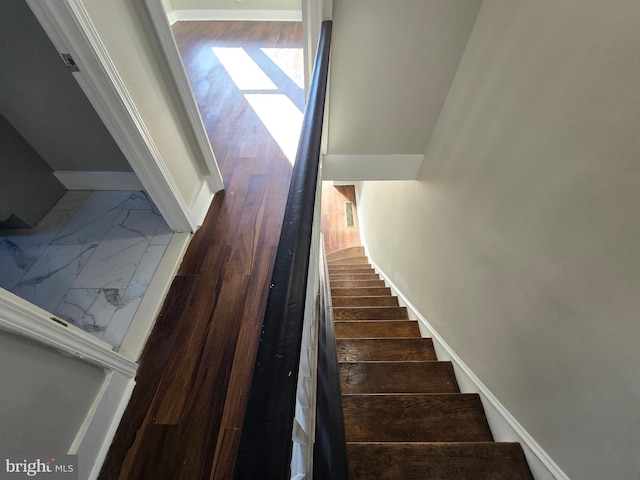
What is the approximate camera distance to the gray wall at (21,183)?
5.90ft

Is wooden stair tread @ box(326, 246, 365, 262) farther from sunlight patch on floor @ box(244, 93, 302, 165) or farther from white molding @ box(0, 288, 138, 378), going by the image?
white molding @ box(0, 288, 138, 378)

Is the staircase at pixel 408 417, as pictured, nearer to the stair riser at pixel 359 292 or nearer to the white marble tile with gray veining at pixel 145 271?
the stair riser at pixel 359 292

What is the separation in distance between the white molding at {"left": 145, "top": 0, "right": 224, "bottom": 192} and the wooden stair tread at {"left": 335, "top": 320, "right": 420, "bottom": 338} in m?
1.47

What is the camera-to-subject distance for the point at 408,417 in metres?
1.42

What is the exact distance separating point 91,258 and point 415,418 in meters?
2.04

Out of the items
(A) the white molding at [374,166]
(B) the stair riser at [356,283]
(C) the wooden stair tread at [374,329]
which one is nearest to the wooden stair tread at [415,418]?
(C) the wooden stair tread at [374,329]

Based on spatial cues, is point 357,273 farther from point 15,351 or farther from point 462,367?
point 15,351

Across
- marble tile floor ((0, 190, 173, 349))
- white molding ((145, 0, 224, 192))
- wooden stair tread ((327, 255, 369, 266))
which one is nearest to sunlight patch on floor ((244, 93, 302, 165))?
white molding ((145, 0, 224, 192))

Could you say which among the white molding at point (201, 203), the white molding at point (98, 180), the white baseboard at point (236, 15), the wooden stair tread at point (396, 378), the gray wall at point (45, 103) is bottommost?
the wooden stair tread at point (396, 378)

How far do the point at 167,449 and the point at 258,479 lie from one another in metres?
1.21

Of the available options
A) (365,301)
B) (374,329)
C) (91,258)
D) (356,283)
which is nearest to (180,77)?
(91,258)

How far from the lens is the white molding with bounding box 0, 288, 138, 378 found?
806mm

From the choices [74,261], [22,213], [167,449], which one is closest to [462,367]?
[167,449]

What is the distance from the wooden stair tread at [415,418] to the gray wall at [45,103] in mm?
2211
